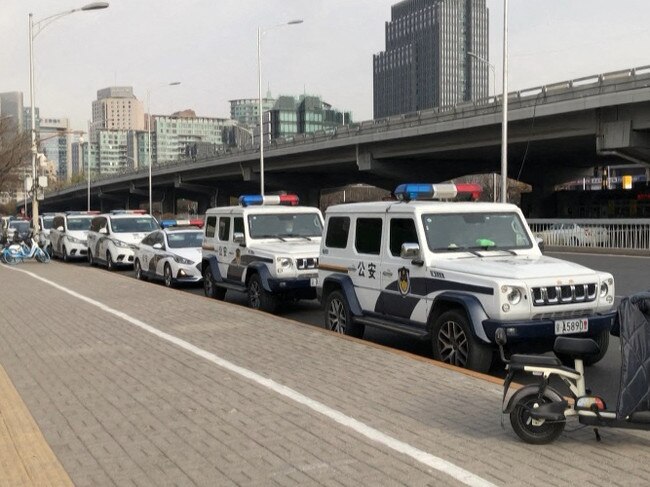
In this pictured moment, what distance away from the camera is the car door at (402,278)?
864 centimetres

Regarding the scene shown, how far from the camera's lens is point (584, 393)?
5.47m

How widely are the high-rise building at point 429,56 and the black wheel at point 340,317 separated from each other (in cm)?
12460

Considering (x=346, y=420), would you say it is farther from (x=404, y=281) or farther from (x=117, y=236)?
(x=117, y=236)

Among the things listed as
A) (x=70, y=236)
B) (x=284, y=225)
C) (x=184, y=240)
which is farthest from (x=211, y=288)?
(x=70, y=236)

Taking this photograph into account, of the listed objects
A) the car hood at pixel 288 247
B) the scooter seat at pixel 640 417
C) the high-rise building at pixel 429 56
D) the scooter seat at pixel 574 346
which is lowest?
the scooter seat at pixel 640 417

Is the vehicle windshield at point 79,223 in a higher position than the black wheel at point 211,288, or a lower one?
higher

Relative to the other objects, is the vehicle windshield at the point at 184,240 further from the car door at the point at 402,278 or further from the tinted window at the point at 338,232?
the car door at the point at 402,278

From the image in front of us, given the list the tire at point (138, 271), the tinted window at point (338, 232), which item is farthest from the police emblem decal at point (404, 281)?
the tire at point (138, 271)

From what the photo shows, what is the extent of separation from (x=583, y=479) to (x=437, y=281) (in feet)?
12.5

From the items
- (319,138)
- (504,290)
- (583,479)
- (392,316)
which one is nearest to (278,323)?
(392,316)

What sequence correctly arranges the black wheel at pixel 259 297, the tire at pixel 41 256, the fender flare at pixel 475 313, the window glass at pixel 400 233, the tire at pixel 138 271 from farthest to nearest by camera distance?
the tire at pixel 41 256 < the tire at pixel 138 271 < the black wheel at pixel 259 297 < the window glass at pixel 400 233 < the fender flare at pixel 475 313

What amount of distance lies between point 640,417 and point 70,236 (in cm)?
2540

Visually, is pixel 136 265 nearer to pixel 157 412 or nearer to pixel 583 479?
pixel 157 412

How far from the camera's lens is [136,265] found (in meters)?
20.3
